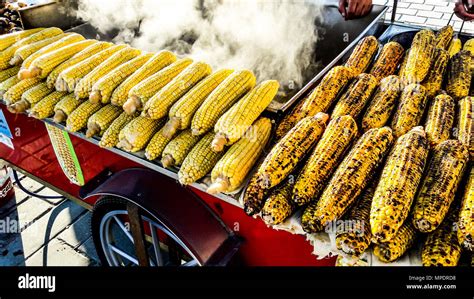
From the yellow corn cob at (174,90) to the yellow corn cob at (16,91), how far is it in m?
1.31

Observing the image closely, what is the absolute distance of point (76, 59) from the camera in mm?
3010

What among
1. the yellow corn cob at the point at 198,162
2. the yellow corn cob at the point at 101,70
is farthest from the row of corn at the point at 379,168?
the yellow corn cob at the point at 101,70

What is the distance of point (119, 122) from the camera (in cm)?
258

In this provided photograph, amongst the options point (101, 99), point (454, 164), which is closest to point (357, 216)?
point (454, 164)

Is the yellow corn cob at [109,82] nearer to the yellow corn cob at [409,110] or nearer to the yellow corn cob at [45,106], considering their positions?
the yellow corn cob at [45,106]

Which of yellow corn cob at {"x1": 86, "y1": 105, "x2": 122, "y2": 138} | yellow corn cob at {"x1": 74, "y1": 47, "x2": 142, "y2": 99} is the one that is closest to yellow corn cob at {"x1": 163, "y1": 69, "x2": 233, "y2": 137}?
yellow corn cob at {"x1": 86, "y1": 105, "x2": 122, "y2": 138}

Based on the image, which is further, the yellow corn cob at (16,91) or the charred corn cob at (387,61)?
the yellow corn cob at (16,91)

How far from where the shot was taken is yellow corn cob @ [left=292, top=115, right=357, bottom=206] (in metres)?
1.88

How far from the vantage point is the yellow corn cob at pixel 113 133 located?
99.1 inches

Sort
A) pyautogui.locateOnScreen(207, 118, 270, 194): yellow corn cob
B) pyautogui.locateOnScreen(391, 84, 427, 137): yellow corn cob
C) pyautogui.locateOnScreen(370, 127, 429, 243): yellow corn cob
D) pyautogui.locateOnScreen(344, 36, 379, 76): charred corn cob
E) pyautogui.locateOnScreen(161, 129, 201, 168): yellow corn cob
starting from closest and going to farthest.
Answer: pyautogui.locateOnScreen(370, 127, 429, 243): yellow corn cob, pyautogui.locateOnScreen(207, 118, 270, 194): yellow corn cob, pyautogui.locateOnScreen(391, 84, 427, 137): yellow corn cob, pyautogui.locateOnScreen(161, 129, 201, 168): yellow corn cob, pyautogui.locateOnScreen(344, 36, 379, 76): charred corn cob

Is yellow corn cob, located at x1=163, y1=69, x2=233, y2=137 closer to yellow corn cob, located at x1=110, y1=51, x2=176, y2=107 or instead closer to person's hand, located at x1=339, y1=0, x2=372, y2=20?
yellow corn cob, located at x1=110, y1=51, x2=176, y2=107

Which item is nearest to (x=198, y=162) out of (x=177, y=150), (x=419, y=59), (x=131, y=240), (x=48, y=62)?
(x=177, y=150)

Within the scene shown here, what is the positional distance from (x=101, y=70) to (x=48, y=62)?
528 mm

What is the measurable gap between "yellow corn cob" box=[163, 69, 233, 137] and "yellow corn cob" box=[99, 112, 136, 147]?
40 cm
